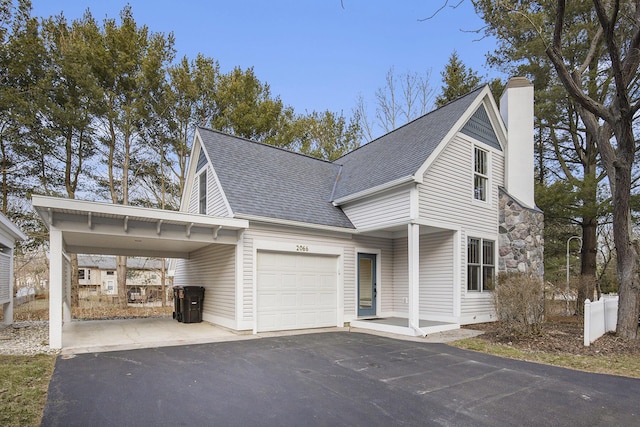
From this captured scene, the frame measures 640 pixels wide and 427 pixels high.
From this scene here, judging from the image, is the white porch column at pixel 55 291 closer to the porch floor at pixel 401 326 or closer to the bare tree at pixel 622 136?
the porch floor at pixel 401 326

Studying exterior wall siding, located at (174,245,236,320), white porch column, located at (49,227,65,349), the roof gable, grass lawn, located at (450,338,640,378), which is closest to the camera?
grass lawn, located at (450,338,640,378)

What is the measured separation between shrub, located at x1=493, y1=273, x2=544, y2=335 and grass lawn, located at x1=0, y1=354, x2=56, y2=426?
862 centimetres

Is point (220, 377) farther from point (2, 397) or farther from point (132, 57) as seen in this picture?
point (132, 57)

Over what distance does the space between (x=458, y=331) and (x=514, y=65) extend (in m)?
12.5

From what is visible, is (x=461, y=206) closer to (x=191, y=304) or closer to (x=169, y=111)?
(x=191, y=304)

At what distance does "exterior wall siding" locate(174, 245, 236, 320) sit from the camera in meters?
9.58

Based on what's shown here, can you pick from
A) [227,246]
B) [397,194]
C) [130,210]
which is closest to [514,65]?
[397,194]

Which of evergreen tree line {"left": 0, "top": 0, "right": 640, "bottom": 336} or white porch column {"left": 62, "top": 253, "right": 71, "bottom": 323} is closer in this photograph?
white porch column {"left": 62, "top": 253, "right": 71, "bottom": 323}

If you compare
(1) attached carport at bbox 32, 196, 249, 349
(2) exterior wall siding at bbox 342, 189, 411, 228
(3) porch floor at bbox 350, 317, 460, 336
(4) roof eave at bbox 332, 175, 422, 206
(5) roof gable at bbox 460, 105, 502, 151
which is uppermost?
(5) roof gable at bbox 460, 105, 502, 151

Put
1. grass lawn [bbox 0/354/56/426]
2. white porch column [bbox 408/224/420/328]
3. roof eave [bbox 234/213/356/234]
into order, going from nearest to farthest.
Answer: grass lawn [bbox 0/354/56/426] < white porch column [bbox 408/224/420/328] < roof eave [bbox 234/213/356/234]

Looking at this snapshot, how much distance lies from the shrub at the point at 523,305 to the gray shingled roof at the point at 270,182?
461cm

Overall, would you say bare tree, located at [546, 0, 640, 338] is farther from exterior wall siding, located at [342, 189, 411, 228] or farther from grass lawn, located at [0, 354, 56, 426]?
grass lawn, located at [0, 354, 56, 426]

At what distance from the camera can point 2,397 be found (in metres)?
4.25

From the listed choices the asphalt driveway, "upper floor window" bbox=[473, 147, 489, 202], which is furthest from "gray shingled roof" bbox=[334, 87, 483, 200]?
the asphalt driveway
